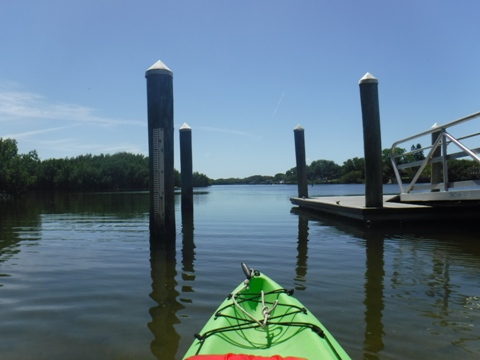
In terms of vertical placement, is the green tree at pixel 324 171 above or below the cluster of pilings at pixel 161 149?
above

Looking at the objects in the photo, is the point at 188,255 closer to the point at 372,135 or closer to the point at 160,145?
the point at 160,145

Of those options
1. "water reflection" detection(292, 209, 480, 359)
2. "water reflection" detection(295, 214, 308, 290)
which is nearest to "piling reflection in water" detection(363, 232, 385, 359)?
"water reflection" detection(292, 209, 480, 359)

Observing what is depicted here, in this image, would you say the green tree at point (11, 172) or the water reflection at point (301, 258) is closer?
the water reflection at point (301, 258)

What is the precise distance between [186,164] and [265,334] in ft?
45.1

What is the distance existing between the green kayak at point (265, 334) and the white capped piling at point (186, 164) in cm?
1272

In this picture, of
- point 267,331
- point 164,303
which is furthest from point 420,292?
point 164,303

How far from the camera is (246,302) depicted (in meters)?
4.29

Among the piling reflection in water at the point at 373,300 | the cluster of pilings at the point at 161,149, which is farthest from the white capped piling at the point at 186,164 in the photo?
the piling reflection in water at the point at 373,300

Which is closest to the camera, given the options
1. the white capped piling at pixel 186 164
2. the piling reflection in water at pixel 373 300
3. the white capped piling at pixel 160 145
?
the piling reflection in water at pixel 373 300

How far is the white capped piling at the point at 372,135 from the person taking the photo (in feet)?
36.9

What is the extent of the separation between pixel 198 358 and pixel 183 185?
1429cm

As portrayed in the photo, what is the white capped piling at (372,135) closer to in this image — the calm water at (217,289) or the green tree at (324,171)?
the calm water at (217,289)

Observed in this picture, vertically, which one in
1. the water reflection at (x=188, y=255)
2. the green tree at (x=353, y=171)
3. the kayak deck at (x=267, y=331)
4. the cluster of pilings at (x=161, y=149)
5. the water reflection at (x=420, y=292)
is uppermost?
the green tree at (x=353, y=171)

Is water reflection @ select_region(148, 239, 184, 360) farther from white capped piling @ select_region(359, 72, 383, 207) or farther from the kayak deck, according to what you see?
white capped piling @ select_region(359, 72, 383, 207)
